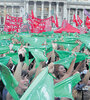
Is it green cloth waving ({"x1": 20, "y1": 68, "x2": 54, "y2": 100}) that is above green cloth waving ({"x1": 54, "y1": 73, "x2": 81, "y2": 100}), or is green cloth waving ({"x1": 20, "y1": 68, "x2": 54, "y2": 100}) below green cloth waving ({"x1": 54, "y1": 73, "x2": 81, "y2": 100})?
above

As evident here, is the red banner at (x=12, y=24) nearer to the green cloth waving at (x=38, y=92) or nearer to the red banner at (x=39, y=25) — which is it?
the red banner at (x=39, y=25)

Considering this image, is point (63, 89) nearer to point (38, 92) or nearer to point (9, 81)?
point (9, 81)

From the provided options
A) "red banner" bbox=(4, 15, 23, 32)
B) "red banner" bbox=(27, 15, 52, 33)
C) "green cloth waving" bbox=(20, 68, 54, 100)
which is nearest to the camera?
"green cloth waving" bbox=(20, 68, 54, 100)

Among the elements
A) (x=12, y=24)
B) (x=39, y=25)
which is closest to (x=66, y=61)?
(x=39, y=25)

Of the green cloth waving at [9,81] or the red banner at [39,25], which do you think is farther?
the red banner at [39,25]

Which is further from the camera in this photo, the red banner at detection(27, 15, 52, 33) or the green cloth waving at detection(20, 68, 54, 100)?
the red banner at detection(27, 15, 52, 33)

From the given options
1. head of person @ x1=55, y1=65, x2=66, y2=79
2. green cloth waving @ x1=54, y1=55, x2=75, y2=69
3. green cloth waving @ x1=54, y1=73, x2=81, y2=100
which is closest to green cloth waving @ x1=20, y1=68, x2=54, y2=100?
green cloth waving @ x1=54, y1=73, x2=81, y2=100

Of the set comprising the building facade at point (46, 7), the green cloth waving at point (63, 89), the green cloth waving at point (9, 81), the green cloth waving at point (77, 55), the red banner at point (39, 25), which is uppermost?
the building facade at point (46, 7)

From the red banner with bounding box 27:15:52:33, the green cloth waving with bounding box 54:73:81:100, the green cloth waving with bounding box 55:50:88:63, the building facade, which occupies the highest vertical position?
the building facade

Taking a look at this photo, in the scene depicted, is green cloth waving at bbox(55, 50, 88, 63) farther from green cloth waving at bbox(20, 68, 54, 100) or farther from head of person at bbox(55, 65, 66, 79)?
green cloth waving at bbox(20, 68, 54, 100)

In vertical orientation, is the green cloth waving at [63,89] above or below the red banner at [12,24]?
below

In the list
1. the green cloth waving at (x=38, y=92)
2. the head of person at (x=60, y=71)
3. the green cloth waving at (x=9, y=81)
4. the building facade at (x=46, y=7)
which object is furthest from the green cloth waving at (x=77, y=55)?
the building facade at (x=46, y=7)

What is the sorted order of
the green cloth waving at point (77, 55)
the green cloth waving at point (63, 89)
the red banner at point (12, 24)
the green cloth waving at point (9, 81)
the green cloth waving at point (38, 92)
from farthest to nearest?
the red banner at point (12, 24)
the green cloth waving at point (77, 55)
the green cloth waving at point (63, 89)
the green cloth waving at point (9, 81)
the green cloth waving at point (38, 92)

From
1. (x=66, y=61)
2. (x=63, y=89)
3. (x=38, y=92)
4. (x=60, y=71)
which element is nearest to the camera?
(x=38, y=92)
